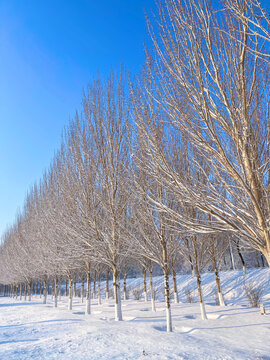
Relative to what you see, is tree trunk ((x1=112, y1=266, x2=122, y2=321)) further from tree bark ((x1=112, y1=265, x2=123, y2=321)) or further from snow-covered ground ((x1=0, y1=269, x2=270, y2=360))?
snow-covered ground ((x1=0, y1=269, x2=270, y2=360))

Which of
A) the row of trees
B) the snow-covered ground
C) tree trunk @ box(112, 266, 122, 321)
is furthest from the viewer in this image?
tree trunk @ box(112, 266, 122, 321)

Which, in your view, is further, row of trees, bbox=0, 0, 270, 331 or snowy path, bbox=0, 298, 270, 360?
snowy path, bbox=0, 298, 270, 360

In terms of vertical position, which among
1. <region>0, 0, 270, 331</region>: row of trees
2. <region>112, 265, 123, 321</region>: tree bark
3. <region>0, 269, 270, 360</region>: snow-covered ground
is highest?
<region>0, 0, 270, 331</region>: row of trees

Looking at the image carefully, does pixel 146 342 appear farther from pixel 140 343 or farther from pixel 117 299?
pixel 117 299

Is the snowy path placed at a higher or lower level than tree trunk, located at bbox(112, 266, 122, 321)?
lower

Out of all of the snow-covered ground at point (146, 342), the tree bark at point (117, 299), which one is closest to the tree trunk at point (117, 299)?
the tree bark at point (117, 299)

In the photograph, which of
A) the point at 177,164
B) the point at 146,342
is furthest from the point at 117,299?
the point at 177,164

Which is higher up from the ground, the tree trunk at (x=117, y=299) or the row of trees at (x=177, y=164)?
the row of trees at (x=177, y=164)

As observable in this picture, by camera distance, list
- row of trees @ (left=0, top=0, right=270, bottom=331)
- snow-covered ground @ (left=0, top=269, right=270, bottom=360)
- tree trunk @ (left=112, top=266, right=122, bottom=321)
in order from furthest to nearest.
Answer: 1. tree trunk @ (left=112, top=266, right=122, bottom=321)
2. snow-covered ground @ (left=0, top=269, right=270, bottom=360)
3. row of trees @ (left=0, top=0, right=270, bottom=331)

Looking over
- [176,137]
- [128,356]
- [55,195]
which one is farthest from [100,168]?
[128,356]

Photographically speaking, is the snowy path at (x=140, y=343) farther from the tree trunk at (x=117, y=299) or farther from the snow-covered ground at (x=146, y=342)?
the tree trunk at (x=117, y=299)

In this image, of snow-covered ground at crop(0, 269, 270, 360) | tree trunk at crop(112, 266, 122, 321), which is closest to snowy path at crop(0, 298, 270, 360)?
snow-covered ground at crop(0, 269, 270, 360)

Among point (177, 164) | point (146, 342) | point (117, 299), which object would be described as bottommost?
point (146, 342)

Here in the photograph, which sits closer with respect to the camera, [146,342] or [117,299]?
[146,342]
